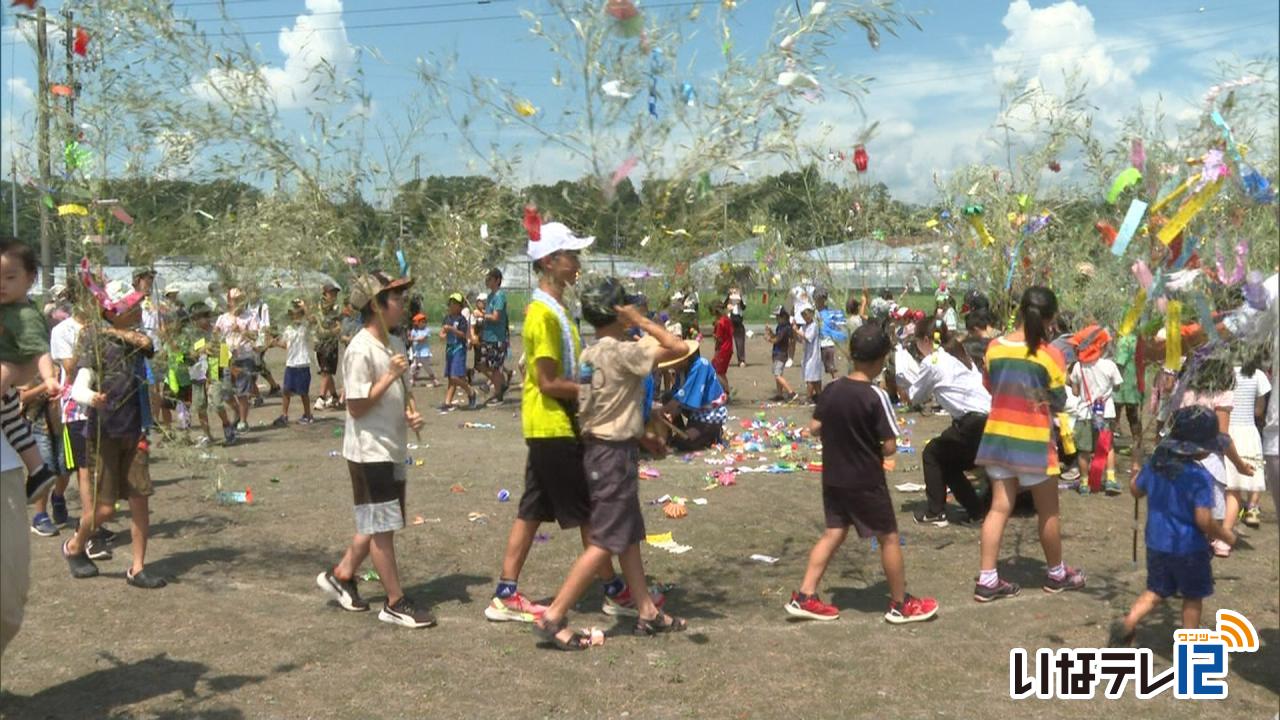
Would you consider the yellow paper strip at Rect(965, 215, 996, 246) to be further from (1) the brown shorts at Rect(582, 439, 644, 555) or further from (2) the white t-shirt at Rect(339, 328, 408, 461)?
(2) the white t-shirt at Rect(339, 328, 408, 461)

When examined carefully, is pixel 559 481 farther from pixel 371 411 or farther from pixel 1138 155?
pixel 1138 155

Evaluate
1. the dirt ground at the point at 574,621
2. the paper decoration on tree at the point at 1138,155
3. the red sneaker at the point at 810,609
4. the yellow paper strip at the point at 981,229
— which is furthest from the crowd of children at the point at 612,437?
the yellow paper strip at the point at 981,229

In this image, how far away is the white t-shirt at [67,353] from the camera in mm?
6637

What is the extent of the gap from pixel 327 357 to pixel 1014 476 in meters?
10.7

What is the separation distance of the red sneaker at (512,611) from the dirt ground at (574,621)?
9 cm

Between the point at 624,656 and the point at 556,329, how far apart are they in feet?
5.35

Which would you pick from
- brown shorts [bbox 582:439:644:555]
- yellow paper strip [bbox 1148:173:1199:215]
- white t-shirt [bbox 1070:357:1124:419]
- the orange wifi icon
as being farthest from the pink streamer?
white t-shirt [bbox 1070:357:1124:419]

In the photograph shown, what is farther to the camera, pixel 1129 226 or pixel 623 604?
pixel 623 604

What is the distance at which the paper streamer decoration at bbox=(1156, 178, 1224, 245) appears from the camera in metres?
4.52

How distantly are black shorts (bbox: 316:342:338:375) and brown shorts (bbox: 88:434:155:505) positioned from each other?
25.7 feet

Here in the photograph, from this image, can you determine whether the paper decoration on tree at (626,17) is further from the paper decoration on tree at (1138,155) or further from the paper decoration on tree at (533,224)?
the paper decoration on tree at (1138,155)

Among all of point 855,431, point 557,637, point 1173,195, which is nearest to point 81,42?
point 557,637

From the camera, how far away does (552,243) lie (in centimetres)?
514

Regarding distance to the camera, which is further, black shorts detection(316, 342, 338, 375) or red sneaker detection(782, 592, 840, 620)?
black shorts detection(316, 342, 338, 375)
